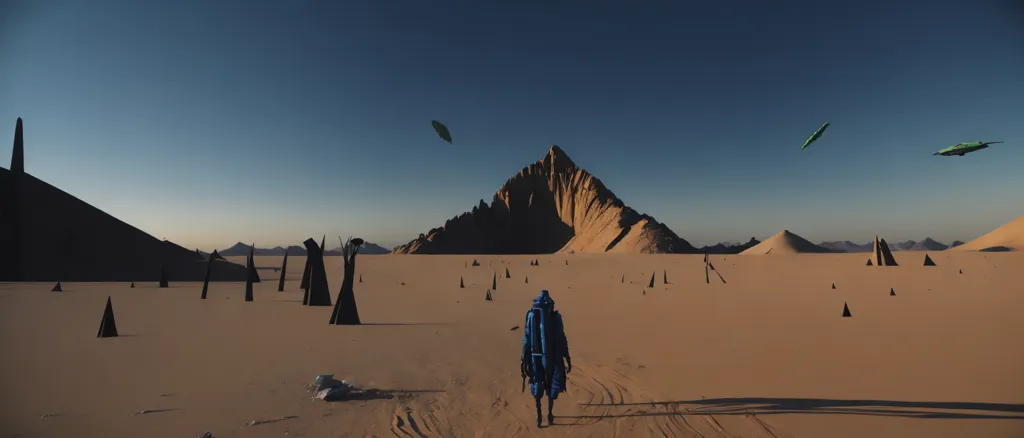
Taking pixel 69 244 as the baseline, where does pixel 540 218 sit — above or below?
above

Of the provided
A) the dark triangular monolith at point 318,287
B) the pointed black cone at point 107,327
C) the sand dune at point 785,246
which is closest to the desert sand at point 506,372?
the pointed black cone at point 107,327

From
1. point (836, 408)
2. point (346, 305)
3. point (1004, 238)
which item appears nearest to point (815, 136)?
point (836, 408)

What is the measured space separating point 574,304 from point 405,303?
29.2ft

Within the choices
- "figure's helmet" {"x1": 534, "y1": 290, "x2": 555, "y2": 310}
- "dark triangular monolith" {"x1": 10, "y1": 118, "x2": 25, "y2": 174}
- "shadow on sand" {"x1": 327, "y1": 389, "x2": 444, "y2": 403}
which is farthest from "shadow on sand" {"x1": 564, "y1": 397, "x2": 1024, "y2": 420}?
"dark triangular monolith" {"x1": 10, "y1": 118, "x2": 25, "y2": 174}

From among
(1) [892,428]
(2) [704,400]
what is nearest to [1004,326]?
(1) [892,428]

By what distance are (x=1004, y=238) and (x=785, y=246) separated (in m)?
47.3

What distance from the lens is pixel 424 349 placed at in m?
12.0

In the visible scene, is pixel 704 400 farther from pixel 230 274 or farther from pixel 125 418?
pixel 230 274

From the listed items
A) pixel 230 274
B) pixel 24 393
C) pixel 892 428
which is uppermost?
pixel 230 274

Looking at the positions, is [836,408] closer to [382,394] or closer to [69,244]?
[382,394]

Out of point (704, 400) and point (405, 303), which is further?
point (405, 303)

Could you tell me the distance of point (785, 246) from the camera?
309 feet

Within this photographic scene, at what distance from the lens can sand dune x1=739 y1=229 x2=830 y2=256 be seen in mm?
92863

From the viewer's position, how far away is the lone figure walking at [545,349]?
6.54m
